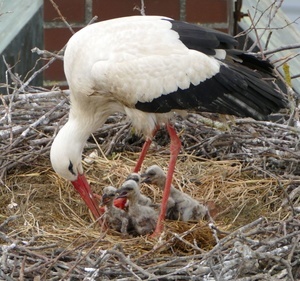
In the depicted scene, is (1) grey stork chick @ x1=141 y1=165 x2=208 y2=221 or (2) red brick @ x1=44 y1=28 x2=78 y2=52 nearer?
(1) grey stork chick @ x1=141 y1=165 x2=208 y2=221

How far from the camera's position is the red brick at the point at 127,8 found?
10477 millimetres

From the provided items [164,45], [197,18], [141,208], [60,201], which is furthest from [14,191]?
[197,18]

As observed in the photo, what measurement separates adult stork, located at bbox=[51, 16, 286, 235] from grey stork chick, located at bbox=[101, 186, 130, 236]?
15 cm

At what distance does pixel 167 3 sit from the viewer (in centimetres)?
1053

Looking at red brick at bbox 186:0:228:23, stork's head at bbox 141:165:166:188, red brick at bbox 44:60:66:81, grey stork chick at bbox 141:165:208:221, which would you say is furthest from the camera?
red brick at bbox 44:60:66:81

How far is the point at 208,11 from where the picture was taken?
10.4m

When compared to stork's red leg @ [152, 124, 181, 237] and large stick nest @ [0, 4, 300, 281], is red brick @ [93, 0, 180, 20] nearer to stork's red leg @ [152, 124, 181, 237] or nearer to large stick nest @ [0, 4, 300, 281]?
large stick nest @ [0, 4, 300, 281]

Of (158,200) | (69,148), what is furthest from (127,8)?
(69,148)

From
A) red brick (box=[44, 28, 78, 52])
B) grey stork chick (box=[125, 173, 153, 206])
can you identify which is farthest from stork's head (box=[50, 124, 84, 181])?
red brick (box=[44, 28, 78, 52])

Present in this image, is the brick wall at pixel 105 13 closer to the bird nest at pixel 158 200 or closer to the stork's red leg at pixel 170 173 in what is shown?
the bird nest at pixel 158 200

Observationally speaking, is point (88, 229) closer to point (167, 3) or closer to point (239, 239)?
point (239, 239)

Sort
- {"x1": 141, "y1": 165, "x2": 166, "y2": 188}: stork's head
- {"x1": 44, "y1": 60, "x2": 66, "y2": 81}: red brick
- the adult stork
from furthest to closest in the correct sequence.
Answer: {"x1": 44, "y1": 60, "x2": 66, "y2": 81}: red brick → {"x1": 141, "y1": 165, "x2": 166, "y2": 188}: stork's head → the adult stork

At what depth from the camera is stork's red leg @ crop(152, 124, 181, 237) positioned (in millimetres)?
7680

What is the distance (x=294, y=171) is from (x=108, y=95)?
1354 mm
